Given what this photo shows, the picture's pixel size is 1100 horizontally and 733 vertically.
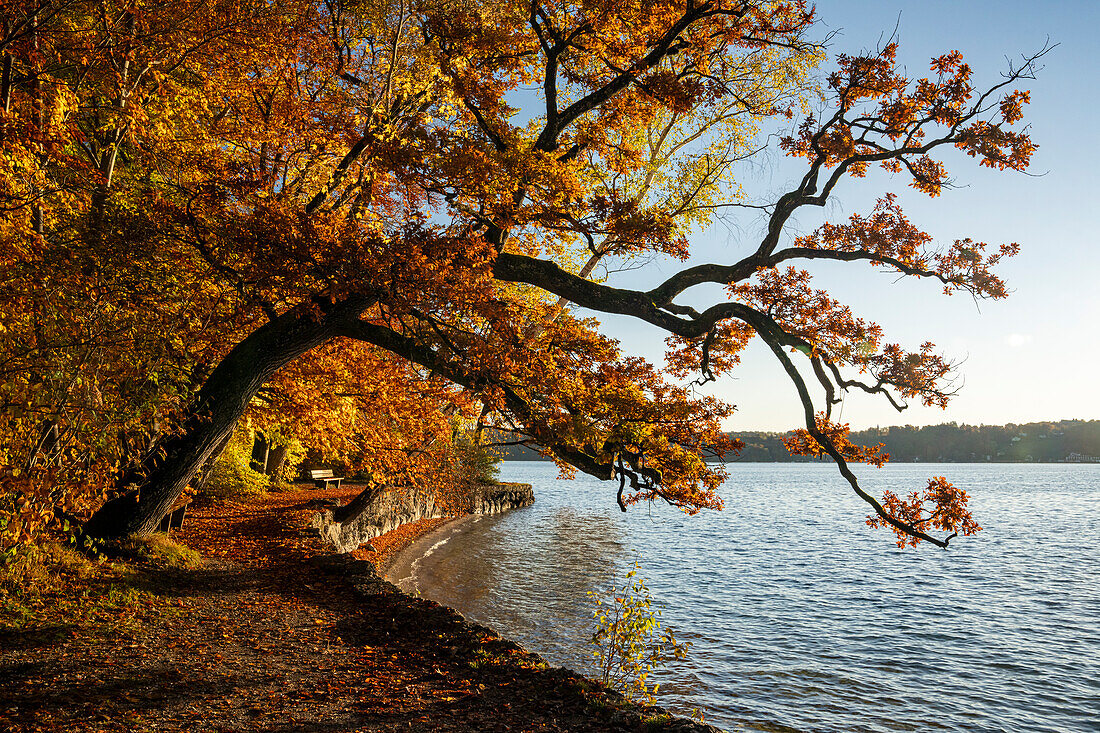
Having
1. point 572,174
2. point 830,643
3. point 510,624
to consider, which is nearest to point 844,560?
point 830,643

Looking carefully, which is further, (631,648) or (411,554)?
(411,554)

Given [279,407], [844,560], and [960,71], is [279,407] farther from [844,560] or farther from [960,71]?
[844,560]

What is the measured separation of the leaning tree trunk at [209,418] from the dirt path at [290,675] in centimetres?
139

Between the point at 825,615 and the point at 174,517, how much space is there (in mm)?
14570

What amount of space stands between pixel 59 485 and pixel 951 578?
23.9 m

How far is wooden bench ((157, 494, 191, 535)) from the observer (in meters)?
10.4

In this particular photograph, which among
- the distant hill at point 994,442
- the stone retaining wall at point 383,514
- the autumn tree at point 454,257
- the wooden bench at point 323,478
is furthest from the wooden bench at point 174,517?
the distant hill at point 994,442

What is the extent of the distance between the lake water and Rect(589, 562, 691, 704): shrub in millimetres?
434

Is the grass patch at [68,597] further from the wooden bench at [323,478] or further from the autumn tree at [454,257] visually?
the wooden bench at [323,478]

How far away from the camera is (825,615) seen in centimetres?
1502

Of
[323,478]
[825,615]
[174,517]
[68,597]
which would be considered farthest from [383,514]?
[68,597]

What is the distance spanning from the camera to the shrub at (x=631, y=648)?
679cm

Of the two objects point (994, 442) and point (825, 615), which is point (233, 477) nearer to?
point (825, 615)

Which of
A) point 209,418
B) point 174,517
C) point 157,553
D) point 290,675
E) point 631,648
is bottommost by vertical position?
point 290,675
